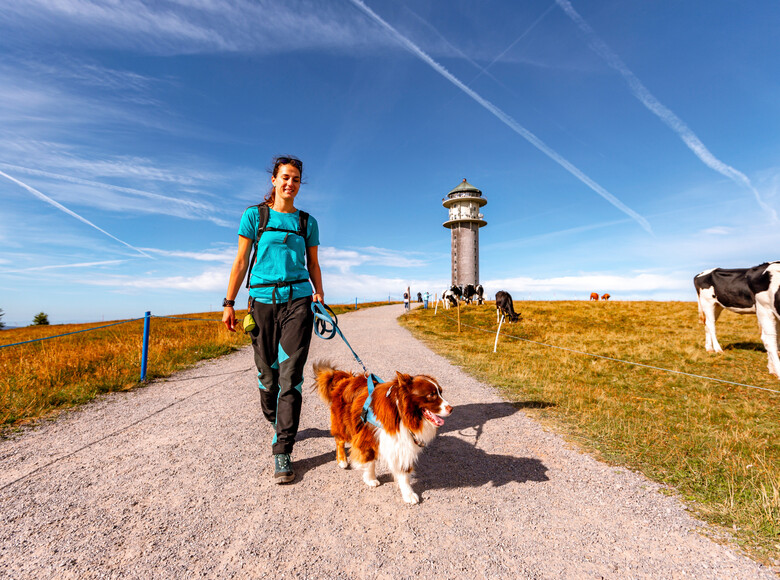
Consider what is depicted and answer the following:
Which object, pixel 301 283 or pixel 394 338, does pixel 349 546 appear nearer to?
pixel 301 283

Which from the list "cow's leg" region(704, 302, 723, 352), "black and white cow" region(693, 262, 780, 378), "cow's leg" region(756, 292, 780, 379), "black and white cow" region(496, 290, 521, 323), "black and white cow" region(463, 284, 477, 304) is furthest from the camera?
"black and white cow" region(463, 284, 477, 304)

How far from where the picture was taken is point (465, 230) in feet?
140

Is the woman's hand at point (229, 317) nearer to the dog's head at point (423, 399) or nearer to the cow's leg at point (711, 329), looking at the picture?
the dog's head at point (423, 399)

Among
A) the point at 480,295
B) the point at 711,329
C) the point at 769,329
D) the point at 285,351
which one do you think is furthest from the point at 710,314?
the point at 480,295

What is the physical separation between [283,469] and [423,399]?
160 cm

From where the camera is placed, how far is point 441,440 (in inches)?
175

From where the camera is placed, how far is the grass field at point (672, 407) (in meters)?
2.97

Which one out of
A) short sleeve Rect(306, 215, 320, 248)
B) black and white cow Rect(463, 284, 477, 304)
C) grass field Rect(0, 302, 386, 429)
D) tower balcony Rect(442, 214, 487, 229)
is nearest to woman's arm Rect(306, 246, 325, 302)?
short sleeve Rect(306, 215, 320, 248)

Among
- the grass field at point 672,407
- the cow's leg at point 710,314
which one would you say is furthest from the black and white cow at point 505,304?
the cow's leg at point 710,314

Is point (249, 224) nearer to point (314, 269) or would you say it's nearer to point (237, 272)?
point (237, 272)

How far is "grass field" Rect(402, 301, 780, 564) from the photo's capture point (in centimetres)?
297

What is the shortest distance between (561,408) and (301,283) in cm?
467

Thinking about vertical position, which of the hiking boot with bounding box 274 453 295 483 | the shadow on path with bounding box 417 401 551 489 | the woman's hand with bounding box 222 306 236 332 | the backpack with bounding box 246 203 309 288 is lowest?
the shadow on path with bounding box 417 401 551 489

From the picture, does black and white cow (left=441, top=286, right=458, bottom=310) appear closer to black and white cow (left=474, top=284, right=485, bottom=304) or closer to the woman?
black and white cow (left=474, top=284, right=485, bottom=304)
